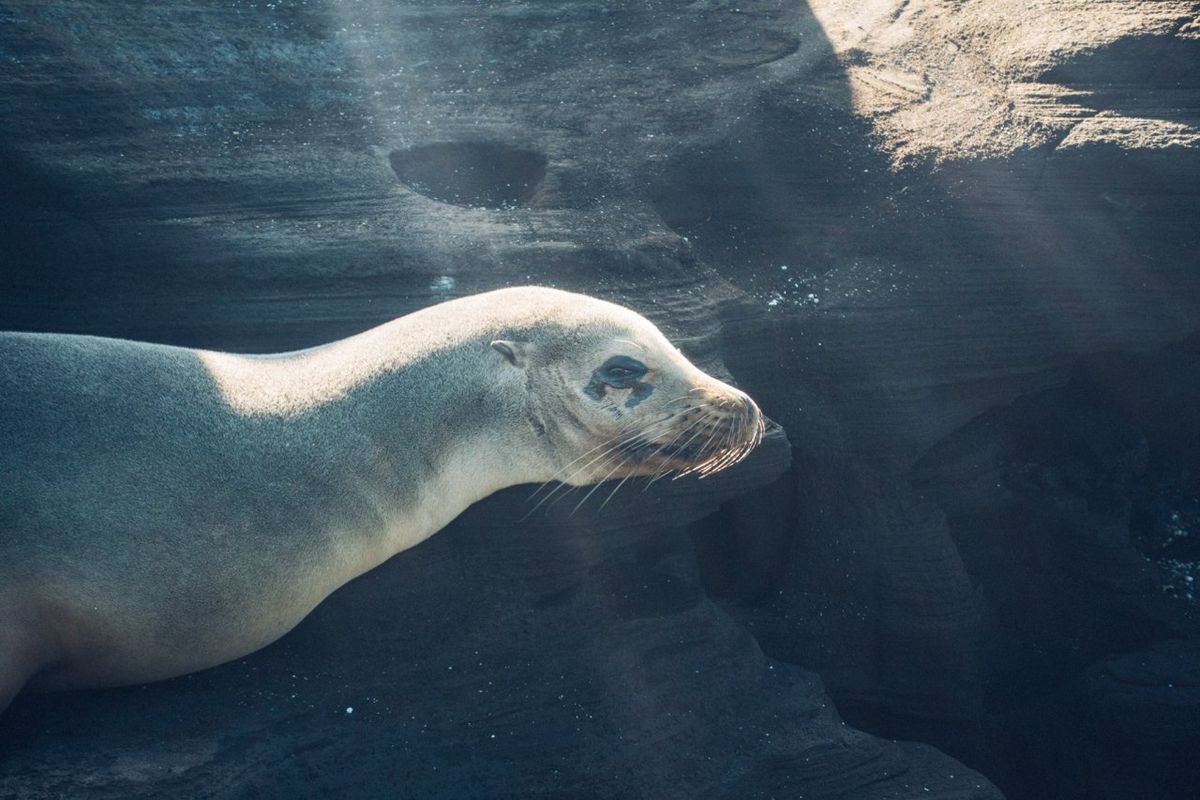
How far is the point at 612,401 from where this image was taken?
405 centimetres

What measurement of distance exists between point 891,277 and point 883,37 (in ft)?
7.44

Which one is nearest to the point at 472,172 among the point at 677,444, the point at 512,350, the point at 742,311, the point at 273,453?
the point at 742,311

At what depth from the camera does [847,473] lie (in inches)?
215

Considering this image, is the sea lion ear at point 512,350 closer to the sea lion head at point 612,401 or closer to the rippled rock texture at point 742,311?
the sea lion head at point 612,401

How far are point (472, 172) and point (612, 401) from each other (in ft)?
7.79

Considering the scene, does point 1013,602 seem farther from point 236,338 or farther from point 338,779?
point 236,338

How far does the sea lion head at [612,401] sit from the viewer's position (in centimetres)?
405

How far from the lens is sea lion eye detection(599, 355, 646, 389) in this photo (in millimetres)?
4055

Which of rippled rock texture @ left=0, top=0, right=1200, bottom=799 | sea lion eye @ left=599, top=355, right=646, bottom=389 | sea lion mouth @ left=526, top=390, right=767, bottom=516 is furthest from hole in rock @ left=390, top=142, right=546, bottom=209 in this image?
sea lion mouth @ left=526, top=390, right=767, bottom=516

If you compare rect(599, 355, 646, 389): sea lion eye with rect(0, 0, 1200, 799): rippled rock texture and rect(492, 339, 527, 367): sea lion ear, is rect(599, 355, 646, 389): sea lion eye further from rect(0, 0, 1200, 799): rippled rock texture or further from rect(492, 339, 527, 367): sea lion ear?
rect(0, 0, 1200, 799): rippled rock texture

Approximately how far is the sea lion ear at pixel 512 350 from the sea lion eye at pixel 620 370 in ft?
1.06

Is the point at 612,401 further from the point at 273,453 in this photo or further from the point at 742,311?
the point at 742,311

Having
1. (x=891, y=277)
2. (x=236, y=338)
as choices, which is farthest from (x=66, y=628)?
(x=891, y=277)

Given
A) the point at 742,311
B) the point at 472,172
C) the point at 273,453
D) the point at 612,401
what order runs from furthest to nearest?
the point at 472,172 < the point at 742,311 < the point at 612,401 < the point at 273,453
